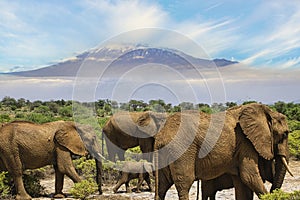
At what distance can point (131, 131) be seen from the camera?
16.2 m

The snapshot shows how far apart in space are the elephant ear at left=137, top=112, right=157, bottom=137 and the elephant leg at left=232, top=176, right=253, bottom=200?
6.05 metres

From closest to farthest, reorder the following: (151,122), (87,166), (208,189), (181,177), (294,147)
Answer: (181,177), (208,189), (87,166), (151,122), (294,147)

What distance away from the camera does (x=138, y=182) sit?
43.4 feet

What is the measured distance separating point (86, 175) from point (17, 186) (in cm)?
334

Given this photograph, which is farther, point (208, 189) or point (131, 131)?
point (131, 131)

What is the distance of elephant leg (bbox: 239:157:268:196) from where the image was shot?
7930mm

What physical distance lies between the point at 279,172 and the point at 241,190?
2.80 feet

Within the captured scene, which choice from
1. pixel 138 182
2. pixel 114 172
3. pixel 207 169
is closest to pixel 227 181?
pixel 207 169

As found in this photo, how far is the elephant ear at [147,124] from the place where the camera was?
47.7 ft

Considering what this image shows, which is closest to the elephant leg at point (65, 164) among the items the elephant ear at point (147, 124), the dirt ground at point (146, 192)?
the dirt ground at point (146, 192)

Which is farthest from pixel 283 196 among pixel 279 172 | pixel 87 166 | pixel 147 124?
pixel 147 124

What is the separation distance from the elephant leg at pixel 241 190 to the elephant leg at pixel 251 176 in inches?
19.5

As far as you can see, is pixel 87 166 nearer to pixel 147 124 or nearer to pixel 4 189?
pixel 147 124

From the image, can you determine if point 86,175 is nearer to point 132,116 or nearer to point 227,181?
point 132,116
